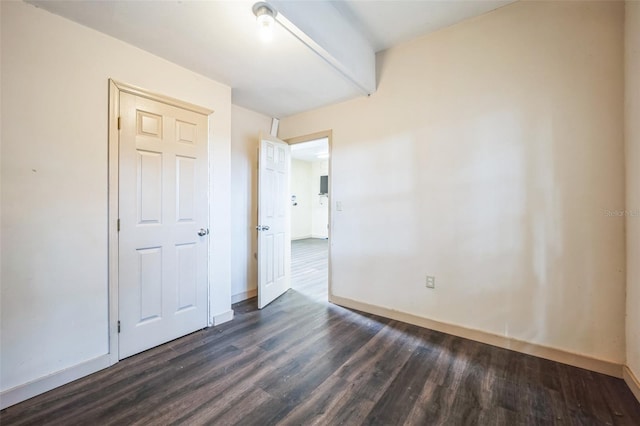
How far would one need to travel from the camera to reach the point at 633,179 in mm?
1657

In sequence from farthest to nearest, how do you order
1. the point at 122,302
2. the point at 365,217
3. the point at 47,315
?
1. the point at 365,217
2. the point at 122,302
3. the point at 47,315

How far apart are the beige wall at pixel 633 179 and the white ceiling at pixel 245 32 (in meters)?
0.87

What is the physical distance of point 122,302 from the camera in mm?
2021

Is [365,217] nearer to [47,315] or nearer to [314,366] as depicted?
[314,366]

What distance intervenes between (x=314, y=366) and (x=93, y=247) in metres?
1.84

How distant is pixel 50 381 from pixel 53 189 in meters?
1.25

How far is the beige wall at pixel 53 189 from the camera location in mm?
1563

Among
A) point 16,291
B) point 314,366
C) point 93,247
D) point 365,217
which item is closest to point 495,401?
point 314,366

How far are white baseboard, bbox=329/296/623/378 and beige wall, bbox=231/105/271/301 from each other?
155 centimetres

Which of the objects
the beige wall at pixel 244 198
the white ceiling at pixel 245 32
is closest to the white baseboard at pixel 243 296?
the beige wall at pixel 244 198

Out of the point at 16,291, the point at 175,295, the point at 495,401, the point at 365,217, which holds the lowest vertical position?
the point at 495,401

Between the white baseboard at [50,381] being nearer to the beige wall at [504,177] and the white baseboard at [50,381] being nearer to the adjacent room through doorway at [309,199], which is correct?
the beige wall at [504,177]

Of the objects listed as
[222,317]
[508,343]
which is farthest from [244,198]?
[508,343]

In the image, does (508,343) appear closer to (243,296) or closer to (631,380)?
(631,380)
